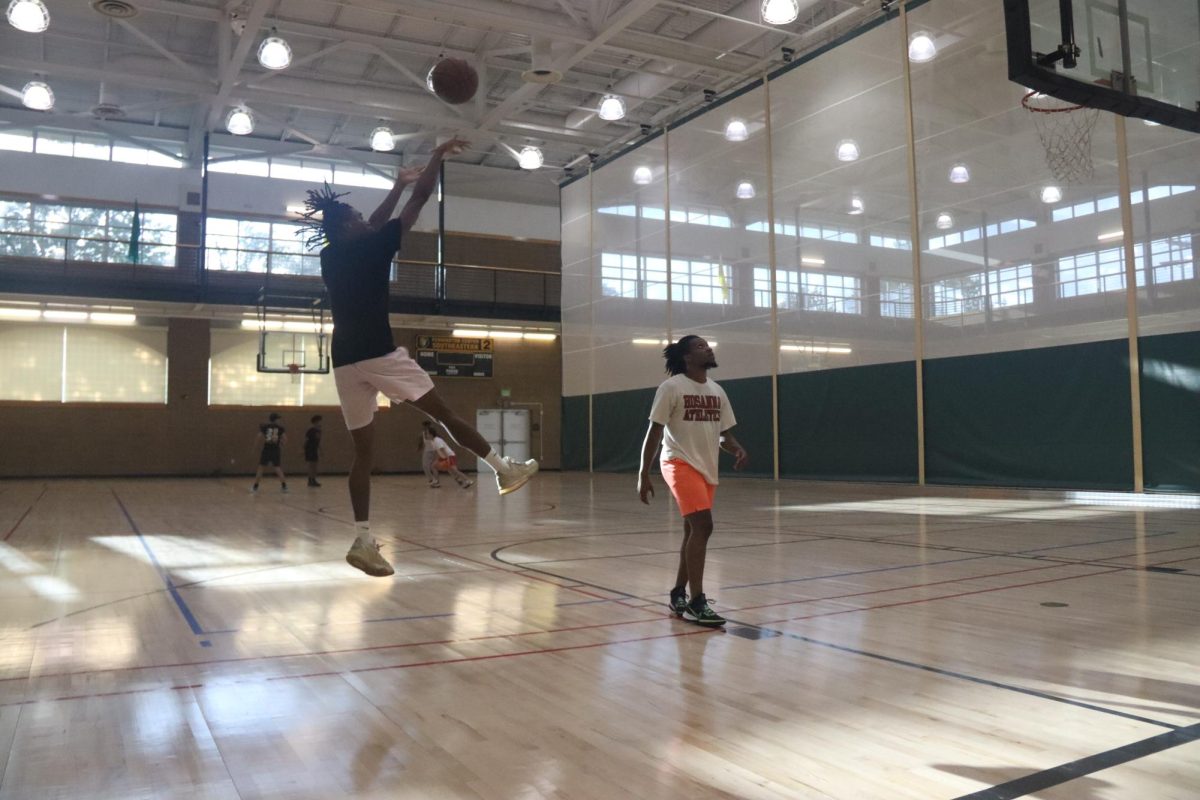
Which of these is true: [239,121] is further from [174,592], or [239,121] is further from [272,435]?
[174,592]

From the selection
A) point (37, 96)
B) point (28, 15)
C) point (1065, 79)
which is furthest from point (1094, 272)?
point (37, 96)

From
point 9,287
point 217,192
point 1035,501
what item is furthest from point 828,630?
point 217,192

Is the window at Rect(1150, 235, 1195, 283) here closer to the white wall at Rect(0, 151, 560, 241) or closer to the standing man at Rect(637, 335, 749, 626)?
the standing man at Rect(637, 335, 749, 626)

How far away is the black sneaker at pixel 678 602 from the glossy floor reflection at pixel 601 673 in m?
0.07

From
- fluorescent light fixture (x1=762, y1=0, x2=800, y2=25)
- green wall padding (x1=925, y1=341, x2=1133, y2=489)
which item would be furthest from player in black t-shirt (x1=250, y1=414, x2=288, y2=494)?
green wall padding (x1=925, y1=341, x2=1133, y2=489)

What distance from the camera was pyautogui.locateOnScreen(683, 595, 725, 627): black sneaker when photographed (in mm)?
4273

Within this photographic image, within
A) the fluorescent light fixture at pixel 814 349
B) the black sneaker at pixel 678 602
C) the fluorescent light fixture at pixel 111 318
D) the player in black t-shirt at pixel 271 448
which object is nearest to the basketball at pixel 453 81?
the black sneaker at pixel 678 602

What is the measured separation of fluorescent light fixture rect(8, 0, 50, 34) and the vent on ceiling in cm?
74

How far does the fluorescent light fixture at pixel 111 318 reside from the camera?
837 inches

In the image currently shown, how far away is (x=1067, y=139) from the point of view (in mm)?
12500

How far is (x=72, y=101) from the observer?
67.9 feet

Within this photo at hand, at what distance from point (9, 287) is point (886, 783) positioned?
2161 centimetres

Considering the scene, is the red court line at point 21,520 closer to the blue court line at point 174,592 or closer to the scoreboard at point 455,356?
the blue court line at point 174,592

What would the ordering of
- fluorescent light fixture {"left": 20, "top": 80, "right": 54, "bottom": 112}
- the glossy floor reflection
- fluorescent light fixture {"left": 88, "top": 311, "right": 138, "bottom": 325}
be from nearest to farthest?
the glossy floor reflection, fluorescent light fixture {"left": 20, "top": 80, "right": 54, "bottom": 112}, fluorescent light fixture {"left": 88, "top": 311, "right": 138, "bottom": 325}
